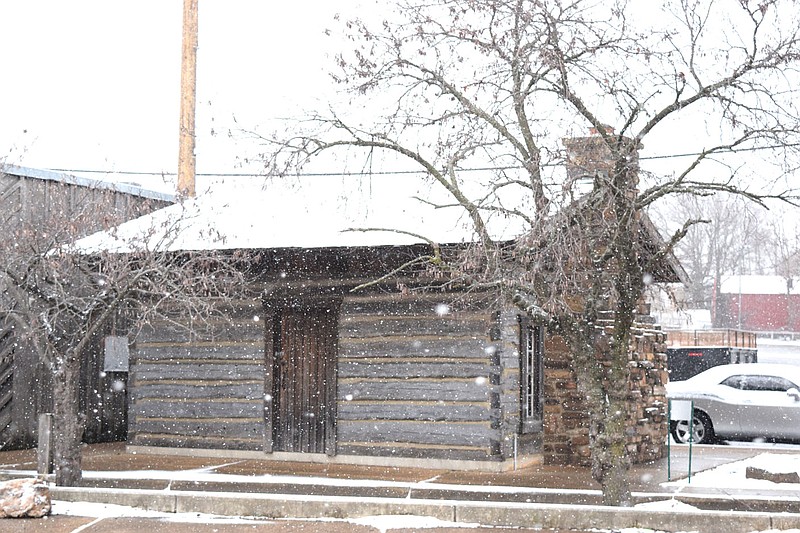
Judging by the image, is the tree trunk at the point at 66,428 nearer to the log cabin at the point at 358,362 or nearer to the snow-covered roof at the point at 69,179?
the log cabin at the point at 358,362

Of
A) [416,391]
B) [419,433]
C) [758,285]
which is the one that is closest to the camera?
[419,433]

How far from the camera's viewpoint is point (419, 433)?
1470cm

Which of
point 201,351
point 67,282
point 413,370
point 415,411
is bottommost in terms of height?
point 415,411

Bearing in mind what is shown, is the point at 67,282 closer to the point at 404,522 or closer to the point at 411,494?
the point at 411,494

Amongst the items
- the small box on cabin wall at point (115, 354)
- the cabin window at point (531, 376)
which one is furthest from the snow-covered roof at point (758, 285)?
the small box on cabin wall at point (115, 354)

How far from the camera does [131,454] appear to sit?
16484mm

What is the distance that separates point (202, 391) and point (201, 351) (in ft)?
2.05

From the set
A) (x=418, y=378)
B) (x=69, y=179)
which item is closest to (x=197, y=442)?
(x=418, y=378)

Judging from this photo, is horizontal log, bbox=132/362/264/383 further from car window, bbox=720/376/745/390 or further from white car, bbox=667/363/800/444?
car window, bbox=720/376/745/390

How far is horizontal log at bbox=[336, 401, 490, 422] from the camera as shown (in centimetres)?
1437

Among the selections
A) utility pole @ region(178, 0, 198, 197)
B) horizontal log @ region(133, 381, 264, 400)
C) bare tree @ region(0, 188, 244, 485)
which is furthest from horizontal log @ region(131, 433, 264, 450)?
utility pole @ region(178, 0, 198, 197)

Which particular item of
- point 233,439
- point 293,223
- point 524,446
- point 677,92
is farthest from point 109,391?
point 677,92

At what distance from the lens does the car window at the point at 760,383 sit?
1859 centimetres

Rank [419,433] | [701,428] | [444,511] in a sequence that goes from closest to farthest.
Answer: [444,511] → [419,433] → [701,428]
